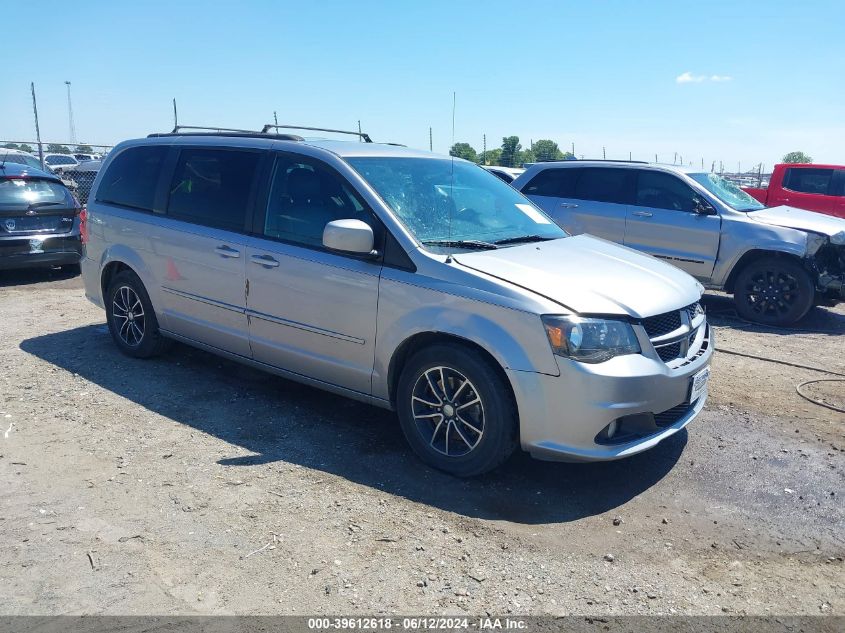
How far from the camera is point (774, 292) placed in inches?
336

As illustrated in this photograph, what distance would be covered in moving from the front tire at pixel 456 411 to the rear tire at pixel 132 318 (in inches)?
107

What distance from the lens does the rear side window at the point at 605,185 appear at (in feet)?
31.4

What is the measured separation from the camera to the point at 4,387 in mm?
5609

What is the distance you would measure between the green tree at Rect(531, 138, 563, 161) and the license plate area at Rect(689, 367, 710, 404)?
915 inches

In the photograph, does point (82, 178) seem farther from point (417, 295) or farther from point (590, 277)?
point (590, 277)

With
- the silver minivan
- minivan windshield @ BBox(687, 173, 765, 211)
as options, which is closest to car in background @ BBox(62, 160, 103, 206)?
the silver minivan

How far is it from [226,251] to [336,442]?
63.8 inches

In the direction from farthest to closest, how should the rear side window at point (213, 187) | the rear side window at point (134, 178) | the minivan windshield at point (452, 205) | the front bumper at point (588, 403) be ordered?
the rear side window at point (134, 178), the rear side window at point (213, 187), the minivan windshield at point (452, 205), the front bumper at point (588, 403)

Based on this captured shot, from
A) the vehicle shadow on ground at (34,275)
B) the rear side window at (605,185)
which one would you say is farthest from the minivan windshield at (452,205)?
the vehicle shadow on ground at (34,275)

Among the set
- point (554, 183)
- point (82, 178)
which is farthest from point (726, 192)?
point (82, 178)

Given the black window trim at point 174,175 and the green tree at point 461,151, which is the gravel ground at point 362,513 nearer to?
the black window trim at point 174,175

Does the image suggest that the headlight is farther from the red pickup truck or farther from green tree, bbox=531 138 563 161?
green tree, bbox=531 138 563 161

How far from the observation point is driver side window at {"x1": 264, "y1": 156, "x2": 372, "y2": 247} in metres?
4.71

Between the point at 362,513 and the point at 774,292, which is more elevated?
the point at 774,292
